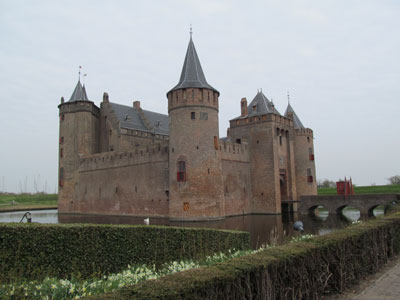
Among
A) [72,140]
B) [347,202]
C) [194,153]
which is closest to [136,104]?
[72,140]

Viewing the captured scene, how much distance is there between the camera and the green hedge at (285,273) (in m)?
3.40

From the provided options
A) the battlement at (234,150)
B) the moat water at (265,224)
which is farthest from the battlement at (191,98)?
the moat water at (265,224)

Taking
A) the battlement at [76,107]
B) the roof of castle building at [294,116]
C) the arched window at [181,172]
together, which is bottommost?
the arched window at [181,172]

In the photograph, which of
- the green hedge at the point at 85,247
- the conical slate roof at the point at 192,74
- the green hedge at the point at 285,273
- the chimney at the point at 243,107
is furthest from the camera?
the chimney at the point at 243,107

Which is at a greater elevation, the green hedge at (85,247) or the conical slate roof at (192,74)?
the conical slate roof at (192,74)

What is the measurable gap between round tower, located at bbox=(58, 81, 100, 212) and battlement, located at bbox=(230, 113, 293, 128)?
48.1 ft

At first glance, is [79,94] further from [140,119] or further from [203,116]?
[203,116]

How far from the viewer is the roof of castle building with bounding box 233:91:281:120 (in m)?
29.4

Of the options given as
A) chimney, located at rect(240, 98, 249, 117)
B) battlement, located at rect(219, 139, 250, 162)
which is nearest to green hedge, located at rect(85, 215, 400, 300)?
battlement, located at rect(219, 139, 250, 162)

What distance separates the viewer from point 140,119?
3688 centimetres

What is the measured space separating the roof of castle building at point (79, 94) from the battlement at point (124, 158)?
19.8 feet

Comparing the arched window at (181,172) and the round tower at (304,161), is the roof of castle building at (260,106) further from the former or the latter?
the arched window at (181,172)

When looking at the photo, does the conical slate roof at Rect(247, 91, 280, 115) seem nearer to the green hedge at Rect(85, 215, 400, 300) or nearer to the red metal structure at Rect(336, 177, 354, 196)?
the red metal structure at Rect(336, 177, 354, 196)

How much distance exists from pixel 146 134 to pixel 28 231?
2868 cm
